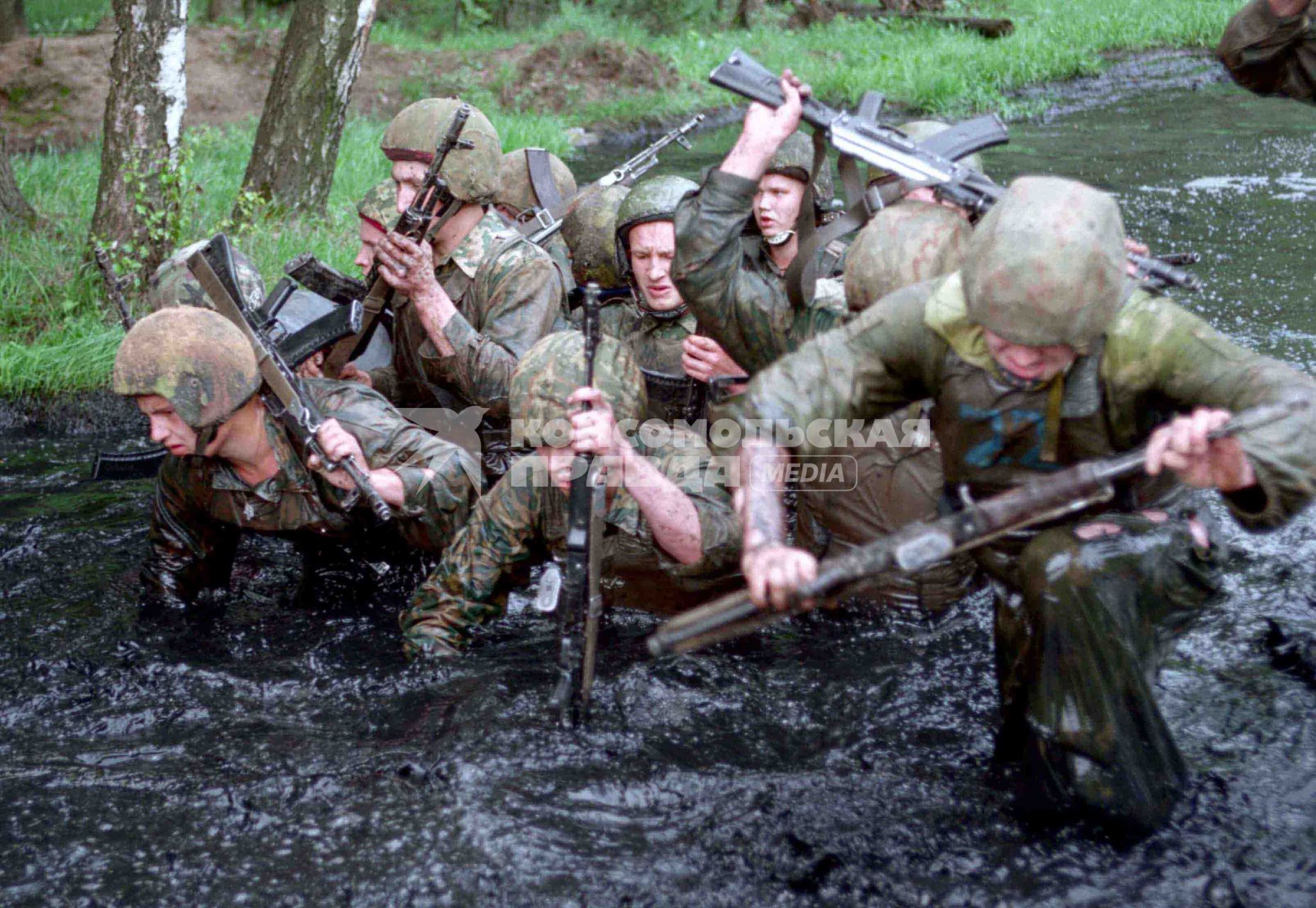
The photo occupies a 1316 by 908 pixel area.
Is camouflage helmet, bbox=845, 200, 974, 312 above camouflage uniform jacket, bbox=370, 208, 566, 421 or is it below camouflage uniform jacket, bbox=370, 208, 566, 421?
above

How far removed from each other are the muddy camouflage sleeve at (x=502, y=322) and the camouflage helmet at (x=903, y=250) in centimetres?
193

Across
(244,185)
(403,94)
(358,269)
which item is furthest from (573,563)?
(403,94)

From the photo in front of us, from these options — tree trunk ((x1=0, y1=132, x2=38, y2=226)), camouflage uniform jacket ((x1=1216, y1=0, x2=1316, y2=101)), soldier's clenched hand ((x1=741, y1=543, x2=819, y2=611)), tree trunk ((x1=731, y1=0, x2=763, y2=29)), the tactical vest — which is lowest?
tree trunk ((x1=731, y1=0, x2=763, y2=29))

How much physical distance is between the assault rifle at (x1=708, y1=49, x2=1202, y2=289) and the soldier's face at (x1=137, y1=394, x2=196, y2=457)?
2.26m

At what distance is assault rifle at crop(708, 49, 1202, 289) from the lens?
15.2 feet

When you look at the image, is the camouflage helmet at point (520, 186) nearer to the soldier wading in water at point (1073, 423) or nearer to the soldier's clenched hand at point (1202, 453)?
the soldier wading in water at point (1073, 423)

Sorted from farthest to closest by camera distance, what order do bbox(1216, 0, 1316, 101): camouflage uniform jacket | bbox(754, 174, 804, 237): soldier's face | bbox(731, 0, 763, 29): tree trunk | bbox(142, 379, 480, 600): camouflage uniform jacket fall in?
bbox(731, 0, 763, 29): tree trunk → bbox(1216, 0, 1316, 101): camouflage uniform jacket → bbox(754, 174, 804, 237): soldier's face → bbox(142, 379, 480, 600): camouflage uniform jacket

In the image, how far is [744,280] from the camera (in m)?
5.24

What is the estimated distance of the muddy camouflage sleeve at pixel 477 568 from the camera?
4996mm

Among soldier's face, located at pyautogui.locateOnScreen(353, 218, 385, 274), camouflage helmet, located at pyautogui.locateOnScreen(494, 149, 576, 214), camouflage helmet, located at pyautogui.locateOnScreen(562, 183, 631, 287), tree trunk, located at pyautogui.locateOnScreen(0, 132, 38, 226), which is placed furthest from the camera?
tree trunk, located at pyautogui.locateOnScreen(0, 132, 38, 226)

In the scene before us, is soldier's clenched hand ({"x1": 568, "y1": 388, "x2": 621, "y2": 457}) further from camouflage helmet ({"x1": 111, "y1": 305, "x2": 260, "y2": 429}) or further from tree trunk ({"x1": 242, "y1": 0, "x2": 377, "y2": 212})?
tree trunk ({"x1": 242, "y1": 0, "x2": 377, "y2": 212})

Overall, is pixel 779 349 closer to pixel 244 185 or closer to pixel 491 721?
pixel 491 721

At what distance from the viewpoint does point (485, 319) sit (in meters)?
6.40

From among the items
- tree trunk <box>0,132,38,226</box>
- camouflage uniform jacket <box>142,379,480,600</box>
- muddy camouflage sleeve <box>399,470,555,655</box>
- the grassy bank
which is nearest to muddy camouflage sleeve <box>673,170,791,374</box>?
muddy camouflage sleeve <box>399,470,555,655</box>
